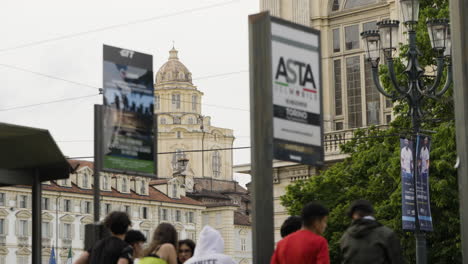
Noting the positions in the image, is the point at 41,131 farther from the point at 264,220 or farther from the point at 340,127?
the point at 340,127

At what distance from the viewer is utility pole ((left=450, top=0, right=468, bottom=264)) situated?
10359 millimetres

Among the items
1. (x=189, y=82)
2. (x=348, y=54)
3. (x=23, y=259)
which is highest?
(x=189, y=82)

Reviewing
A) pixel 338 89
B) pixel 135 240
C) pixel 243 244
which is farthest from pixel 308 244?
pixel 243 244

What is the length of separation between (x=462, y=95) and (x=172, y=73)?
170 metres

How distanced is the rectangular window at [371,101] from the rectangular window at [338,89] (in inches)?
42.1

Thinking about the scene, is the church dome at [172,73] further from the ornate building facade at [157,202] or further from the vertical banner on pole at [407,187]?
the vertical banner on pole at [407,187]

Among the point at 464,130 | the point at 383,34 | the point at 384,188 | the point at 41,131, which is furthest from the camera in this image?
the point at 384,188

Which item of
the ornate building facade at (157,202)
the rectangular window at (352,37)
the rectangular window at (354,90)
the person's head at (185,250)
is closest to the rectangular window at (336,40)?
the rectangular window at (352,37)

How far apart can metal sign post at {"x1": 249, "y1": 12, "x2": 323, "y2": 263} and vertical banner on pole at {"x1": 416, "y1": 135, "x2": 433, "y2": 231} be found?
14168 millimetres

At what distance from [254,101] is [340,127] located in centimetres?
3782

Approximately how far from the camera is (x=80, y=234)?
389ft

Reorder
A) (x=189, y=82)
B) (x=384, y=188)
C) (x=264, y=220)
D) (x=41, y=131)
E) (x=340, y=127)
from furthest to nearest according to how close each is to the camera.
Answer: (x=189, y=82) < (x=340, y=127) < (x=384, y=188) < (x=41, y=131) < (x=264, y=220)

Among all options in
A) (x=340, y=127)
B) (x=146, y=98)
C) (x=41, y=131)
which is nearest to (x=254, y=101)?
(x=146, y=98)

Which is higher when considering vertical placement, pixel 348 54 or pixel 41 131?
pixel 348 54
